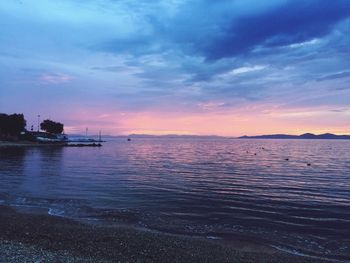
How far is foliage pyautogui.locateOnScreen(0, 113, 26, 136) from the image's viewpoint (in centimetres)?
14512

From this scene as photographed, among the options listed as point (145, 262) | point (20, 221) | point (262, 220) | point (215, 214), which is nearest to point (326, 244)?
point (262, 220)

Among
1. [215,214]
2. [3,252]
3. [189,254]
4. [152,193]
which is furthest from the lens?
[152,193]

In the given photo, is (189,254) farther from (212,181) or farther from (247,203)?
(212,181)

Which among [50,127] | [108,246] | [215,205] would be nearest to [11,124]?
[50,127]

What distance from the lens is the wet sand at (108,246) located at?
1170 centimetres

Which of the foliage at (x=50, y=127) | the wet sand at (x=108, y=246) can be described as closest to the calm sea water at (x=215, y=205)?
the wet sand at (x=108, y=246)

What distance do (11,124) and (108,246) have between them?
14974 centimetres

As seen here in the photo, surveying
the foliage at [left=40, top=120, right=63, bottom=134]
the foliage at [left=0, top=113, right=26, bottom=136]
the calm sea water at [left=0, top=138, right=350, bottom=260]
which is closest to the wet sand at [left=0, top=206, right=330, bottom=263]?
the calm sea water at [left=0, top=138, right=350, bottom=260]

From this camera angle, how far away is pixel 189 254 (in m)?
13.0

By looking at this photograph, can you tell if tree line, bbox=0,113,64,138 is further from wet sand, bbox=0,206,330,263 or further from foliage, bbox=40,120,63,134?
wet sand, bbox=0,206,330,263

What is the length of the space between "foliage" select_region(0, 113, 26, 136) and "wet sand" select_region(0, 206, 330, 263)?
14295 centimetres

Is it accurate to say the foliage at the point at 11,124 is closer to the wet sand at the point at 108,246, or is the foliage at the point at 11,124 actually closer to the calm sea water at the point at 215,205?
the calm sea water at the point at 215,205

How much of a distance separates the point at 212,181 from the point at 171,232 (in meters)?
20.9

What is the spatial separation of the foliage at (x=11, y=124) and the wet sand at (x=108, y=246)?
142948 mm
